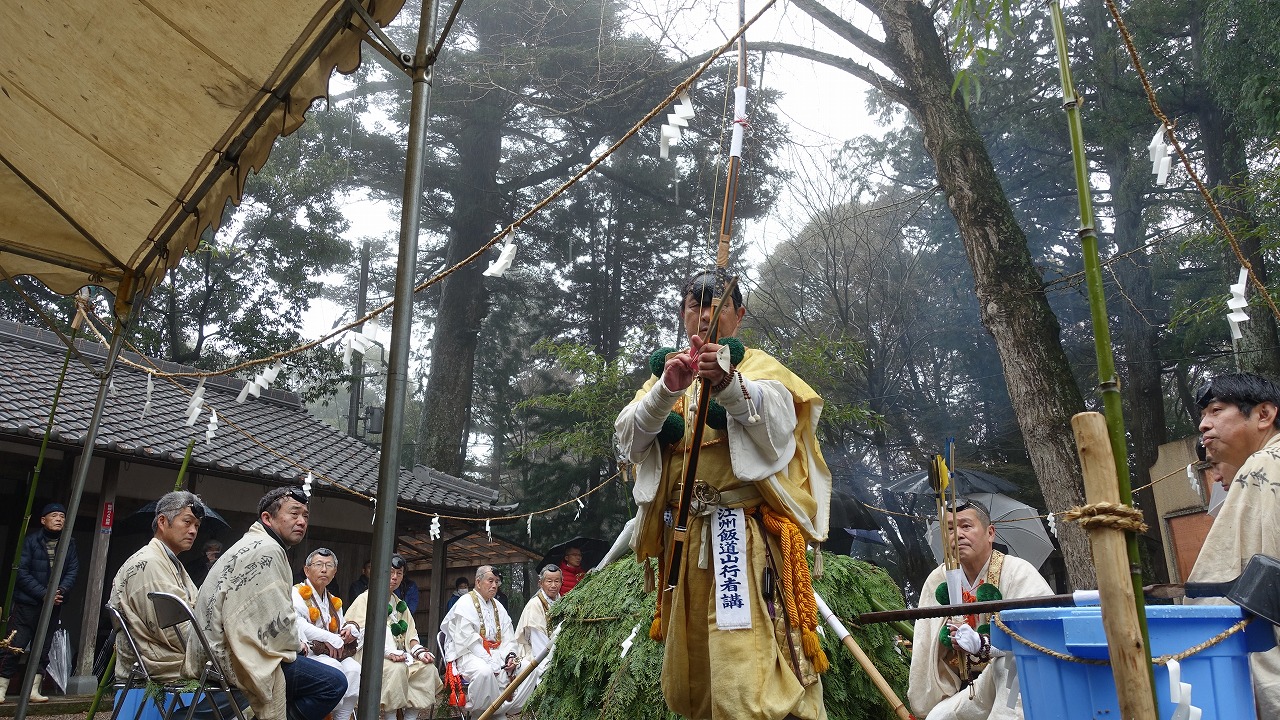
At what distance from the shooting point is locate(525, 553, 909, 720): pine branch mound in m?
4.87

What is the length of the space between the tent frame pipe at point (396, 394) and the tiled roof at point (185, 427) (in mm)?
6851

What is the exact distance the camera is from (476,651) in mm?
9469

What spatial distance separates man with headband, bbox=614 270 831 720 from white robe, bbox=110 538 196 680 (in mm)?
3458

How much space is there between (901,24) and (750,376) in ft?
22.5

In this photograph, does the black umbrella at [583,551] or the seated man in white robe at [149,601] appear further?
the black umbrella at [583,551]

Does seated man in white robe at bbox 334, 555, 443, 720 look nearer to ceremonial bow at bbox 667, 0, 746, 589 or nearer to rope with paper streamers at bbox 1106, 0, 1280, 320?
ceremonial bow at bbox 667, 0, 746, 589

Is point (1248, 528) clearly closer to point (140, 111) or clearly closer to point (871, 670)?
point (871, 670)

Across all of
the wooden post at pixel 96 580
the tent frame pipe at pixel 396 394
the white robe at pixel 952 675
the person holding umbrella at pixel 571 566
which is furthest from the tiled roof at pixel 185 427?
the tent frame pipe at pixel 396 394

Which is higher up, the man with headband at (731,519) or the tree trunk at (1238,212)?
the tree trunk at (1238,212)

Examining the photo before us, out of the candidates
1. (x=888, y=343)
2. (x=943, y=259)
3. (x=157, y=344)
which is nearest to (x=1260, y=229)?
(x=888, y=343)

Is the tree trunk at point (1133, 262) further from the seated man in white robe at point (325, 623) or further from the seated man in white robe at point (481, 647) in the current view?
the seated man in white robe at point (325, 623)

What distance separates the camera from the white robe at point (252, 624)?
4.78 meters

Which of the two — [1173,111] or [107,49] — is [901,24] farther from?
[1173,111]

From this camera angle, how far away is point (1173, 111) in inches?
573
